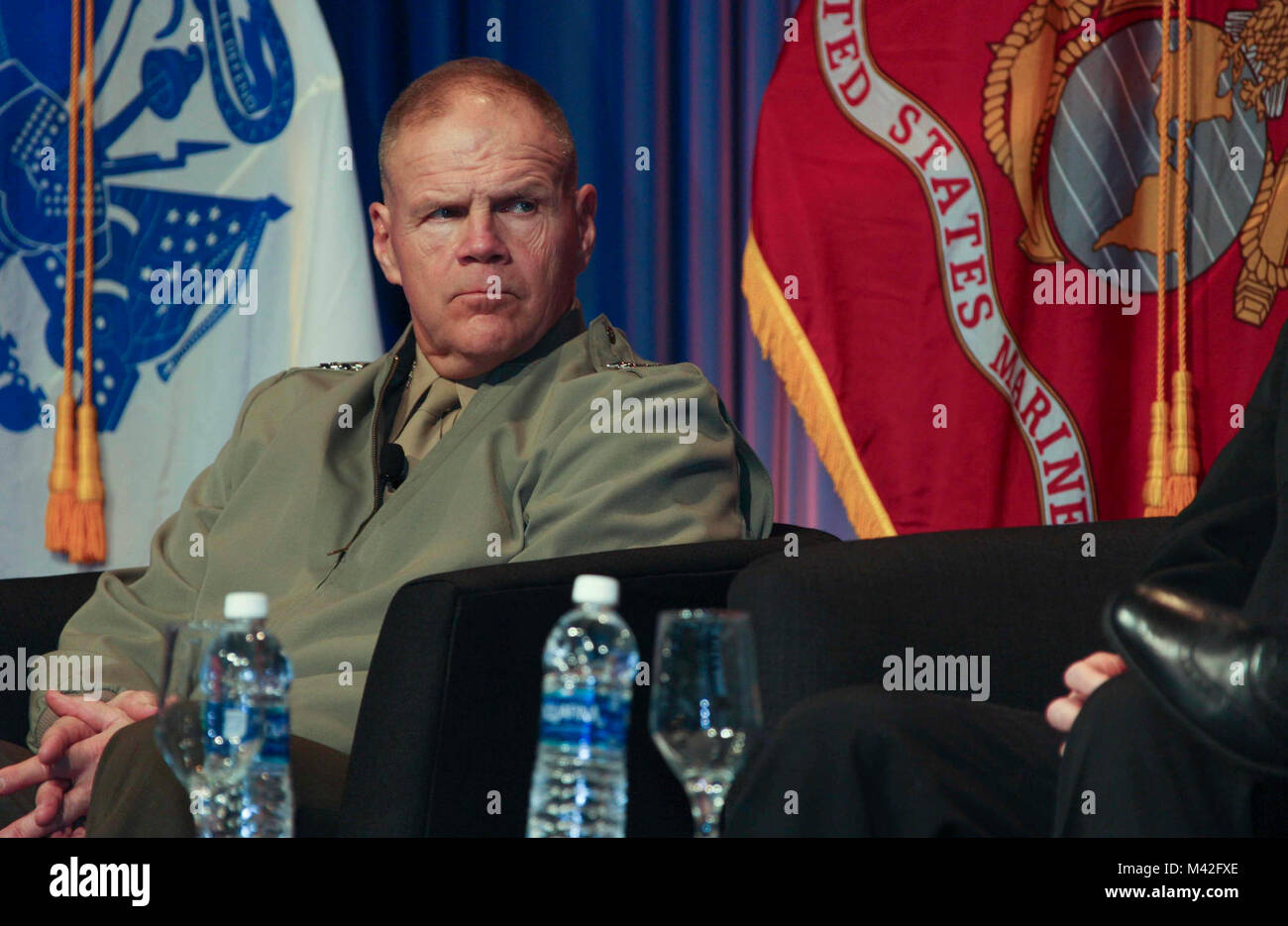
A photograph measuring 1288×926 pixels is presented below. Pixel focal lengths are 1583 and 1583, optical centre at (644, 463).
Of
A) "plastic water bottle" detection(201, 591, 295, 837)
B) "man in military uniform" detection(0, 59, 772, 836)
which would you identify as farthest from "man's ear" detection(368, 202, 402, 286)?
"plastic water bottle" detection(201, 591, 295, 837)

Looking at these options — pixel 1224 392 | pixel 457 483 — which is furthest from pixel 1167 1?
pixel 457 483

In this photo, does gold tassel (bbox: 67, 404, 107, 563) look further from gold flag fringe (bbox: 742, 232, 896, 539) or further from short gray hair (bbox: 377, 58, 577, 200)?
gold flag fringe (bbox: 742, 232, 896, 539)

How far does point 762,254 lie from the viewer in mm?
2727

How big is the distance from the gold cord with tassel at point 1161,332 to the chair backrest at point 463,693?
1.17m

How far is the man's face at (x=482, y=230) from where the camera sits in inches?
79.0

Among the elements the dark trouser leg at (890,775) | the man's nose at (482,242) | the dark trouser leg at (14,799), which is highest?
the man's nose at (482,242)

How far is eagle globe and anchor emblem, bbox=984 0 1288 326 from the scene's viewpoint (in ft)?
8.54

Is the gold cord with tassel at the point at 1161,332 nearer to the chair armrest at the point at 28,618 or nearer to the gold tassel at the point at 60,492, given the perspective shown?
the chair armrest at the point at 28,618

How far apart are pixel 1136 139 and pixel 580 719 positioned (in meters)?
1.89

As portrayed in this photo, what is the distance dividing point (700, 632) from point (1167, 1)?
6.32 feet

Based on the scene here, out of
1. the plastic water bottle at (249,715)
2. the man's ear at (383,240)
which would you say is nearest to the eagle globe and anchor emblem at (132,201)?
the man's ear at (383,240)

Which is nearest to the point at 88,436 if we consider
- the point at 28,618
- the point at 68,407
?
the point at 68,407
